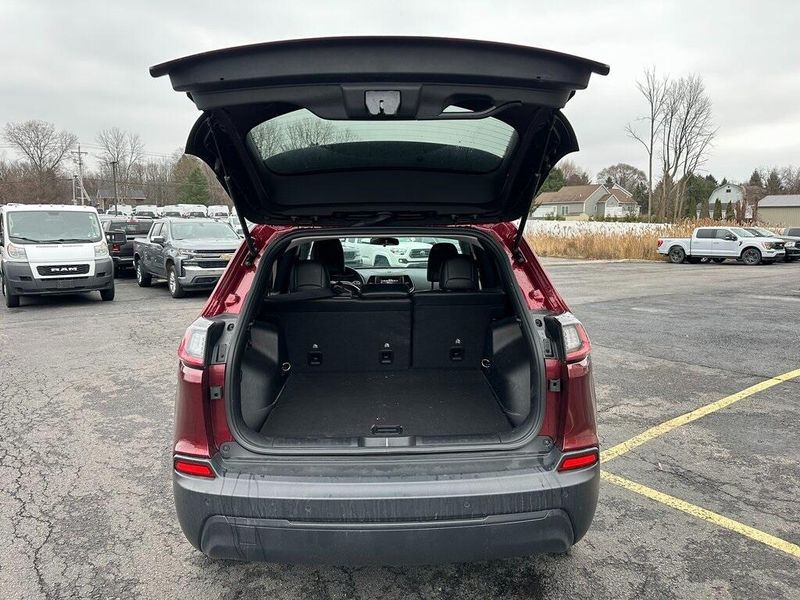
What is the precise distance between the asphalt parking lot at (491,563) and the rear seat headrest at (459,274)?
149 centimetres

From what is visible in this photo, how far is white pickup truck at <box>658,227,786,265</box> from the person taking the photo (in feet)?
74.9

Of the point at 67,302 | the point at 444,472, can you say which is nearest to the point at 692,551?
the point at 444,472

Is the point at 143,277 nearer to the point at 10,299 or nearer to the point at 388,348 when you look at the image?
the point at 10,299

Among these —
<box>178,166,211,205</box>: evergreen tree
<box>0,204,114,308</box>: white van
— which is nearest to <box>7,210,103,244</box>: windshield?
<box>0,204,114,308</box>: white van

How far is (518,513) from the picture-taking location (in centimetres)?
198

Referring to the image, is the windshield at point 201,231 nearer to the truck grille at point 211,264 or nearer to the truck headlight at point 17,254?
the truck grille at point 211,264

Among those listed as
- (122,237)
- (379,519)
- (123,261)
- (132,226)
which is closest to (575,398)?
(379,519)

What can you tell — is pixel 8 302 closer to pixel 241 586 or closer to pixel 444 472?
pixel 241 586

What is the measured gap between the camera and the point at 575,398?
86.4 inches

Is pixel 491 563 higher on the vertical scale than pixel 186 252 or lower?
lower

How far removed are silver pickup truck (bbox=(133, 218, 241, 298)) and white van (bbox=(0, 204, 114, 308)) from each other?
1.22 meters

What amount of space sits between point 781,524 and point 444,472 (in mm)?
2096

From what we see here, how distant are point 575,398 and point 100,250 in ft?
35.2

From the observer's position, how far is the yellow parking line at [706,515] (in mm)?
2713
